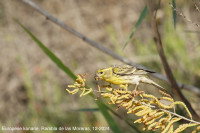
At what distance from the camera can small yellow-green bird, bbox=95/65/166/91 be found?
70cm

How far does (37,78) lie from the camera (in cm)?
339

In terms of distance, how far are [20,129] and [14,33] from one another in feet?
8.49

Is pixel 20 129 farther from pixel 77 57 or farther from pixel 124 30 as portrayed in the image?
pixel 124 30

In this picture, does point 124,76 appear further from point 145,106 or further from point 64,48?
point 64,48

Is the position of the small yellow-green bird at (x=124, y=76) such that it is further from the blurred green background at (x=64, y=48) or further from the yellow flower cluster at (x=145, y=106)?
the blurred green background at (x=64, y=48)

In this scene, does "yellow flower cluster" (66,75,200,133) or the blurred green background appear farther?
the blurred green background

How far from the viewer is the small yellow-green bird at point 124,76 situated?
70 centimetres

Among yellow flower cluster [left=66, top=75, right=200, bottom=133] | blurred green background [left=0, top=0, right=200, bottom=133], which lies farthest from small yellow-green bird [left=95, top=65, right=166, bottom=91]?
blurred green background [left=0, top=0, right=200, bottom=133]

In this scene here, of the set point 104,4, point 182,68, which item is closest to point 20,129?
point 182,68

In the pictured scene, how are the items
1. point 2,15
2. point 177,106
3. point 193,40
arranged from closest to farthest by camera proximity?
point 177,106
point 193,40
point 2,15

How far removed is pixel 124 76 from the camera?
714 mm

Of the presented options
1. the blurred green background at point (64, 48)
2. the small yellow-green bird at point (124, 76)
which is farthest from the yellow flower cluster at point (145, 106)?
the blurred green background at point (64, 48)

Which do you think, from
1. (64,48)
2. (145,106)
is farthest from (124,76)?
(64,48)

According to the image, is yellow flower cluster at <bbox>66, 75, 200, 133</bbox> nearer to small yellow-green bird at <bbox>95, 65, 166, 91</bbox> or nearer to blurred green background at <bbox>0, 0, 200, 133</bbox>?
small yellow-green bird at <bbox>95, 65, 166, 91</bbox>
